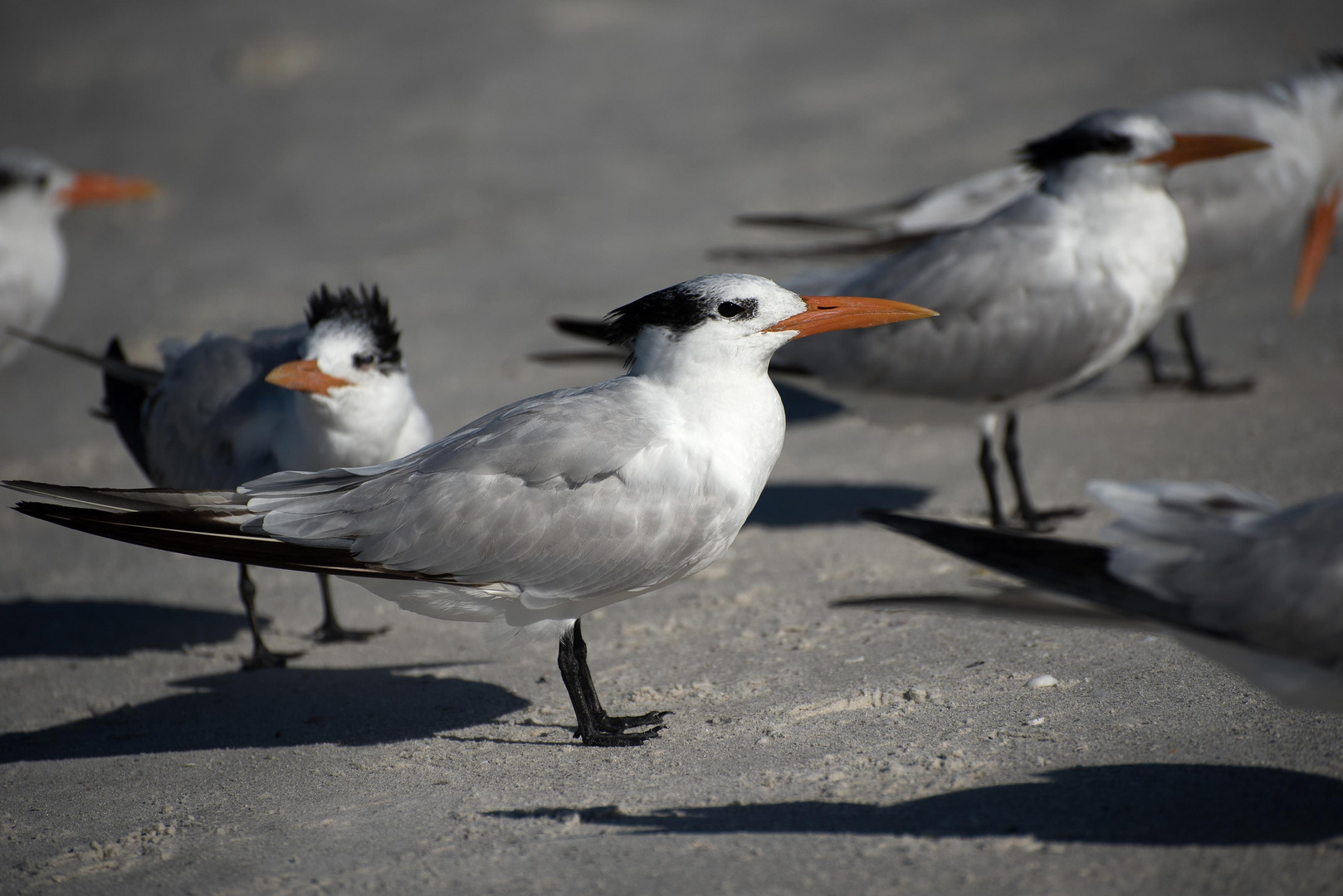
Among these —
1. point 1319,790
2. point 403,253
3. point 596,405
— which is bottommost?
point 1319,790

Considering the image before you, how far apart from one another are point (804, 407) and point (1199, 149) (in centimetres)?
260

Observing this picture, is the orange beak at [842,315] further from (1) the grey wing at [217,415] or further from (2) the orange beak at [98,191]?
(2) the orange beak at [98,191]

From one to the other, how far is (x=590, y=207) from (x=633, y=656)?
5439 millimetres

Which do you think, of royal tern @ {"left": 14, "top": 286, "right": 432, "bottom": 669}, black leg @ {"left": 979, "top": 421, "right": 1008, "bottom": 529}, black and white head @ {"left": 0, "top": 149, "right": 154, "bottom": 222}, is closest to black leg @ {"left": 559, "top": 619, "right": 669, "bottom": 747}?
royal tern @ {"left": 14, "top": 286, "right": 432, "bottom": 669}

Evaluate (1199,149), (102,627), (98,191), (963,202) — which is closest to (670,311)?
(1199,149)

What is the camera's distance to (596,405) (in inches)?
131

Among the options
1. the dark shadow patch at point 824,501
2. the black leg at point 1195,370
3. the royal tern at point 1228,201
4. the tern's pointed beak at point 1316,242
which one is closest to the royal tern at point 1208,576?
the dark shadow patch at point 824,501

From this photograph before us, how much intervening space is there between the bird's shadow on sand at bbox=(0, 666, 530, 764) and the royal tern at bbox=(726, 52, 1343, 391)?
2856 mm

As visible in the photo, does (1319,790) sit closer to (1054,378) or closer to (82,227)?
(1054,378)

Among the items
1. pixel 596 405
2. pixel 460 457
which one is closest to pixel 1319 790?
pixel 596 405

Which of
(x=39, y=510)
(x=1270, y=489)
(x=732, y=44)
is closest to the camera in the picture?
(x=39, y=510)

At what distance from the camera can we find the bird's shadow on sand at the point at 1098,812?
2527 mm

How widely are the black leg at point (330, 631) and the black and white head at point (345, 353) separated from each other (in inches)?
37.0

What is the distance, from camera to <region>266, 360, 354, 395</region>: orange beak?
3.90 meters
